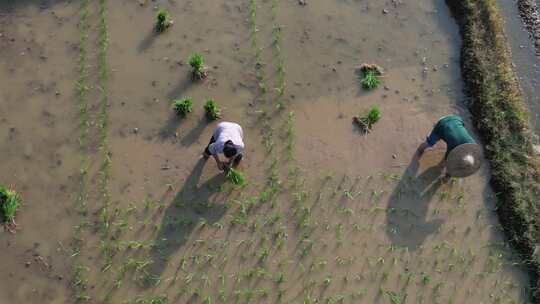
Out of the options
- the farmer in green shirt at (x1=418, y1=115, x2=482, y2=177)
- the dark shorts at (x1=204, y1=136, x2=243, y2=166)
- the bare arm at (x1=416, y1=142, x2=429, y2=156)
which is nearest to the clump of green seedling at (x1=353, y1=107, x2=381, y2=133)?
the bare arm at (x1=416, y1=142, x2=429, y2=156)

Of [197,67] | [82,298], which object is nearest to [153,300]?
[82,298]

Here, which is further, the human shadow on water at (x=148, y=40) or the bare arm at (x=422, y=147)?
the human shadow on water at (x=148, y=40)

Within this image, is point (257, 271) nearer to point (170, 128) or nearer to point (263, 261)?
point (263, 261)

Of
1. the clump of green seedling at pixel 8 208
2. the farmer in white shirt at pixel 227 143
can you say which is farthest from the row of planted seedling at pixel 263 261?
the clump of green seedling at pixel 8 208

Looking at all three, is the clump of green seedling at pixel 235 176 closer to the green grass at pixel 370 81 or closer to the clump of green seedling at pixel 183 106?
the clump of green seedling at pixel 183 106

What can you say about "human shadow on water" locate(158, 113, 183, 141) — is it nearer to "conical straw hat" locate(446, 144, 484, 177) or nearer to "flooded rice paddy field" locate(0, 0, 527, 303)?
"flooded rice paddy field" locate(0, 0, 527, 303)

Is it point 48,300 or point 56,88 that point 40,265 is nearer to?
point 48,300

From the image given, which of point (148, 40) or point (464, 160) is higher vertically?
point (148, 40)
